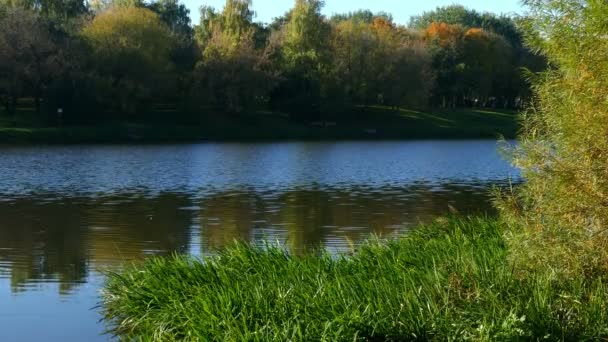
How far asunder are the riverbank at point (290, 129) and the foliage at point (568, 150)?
184 ft

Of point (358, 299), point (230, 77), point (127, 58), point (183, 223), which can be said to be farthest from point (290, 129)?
point (358, 299)

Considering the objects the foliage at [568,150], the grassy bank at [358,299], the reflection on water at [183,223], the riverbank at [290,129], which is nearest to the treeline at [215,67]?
the riverbank at [290,129]

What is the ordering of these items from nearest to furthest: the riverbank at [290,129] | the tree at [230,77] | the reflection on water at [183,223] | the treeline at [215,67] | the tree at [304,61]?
the reflection on water at [183,223], the riverbank at [290,129], the treeline at [215,67], the tree at [230,77], the tree at [304,61]

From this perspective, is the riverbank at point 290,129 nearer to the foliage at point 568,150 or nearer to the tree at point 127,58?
the tree at point 127,58

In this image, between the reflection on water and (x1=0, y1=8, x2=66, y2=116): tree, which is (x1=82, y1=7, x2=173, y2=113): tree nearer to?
(x1=0, y1=8, x2=66, y2=116): tree

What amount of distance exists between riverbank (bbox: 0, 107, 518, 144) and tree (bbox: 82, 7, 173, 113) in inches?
90.0

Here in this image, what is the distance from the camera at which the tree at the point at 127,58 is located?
73.2 metres

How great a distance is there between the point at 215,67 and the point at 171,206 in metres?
51.5

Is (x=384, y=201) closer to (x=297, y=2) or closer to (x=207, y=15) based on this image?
(x=297, y=2)

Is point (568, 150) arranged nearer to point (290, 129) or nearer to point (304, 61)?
point (290, 129)

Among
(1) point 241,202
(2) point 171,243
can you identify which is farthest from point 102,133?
(2) point 171,243

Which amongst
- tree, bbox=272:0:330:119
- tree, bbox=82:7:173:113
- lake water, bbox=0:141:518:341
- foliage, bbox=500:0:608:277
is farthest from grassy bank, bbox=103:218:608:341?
tree, bbox=272:0:330:119

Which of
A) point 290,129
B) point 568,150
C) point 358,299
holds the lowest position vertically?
point 290,129

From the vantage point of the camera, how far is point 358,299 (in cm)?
1009
